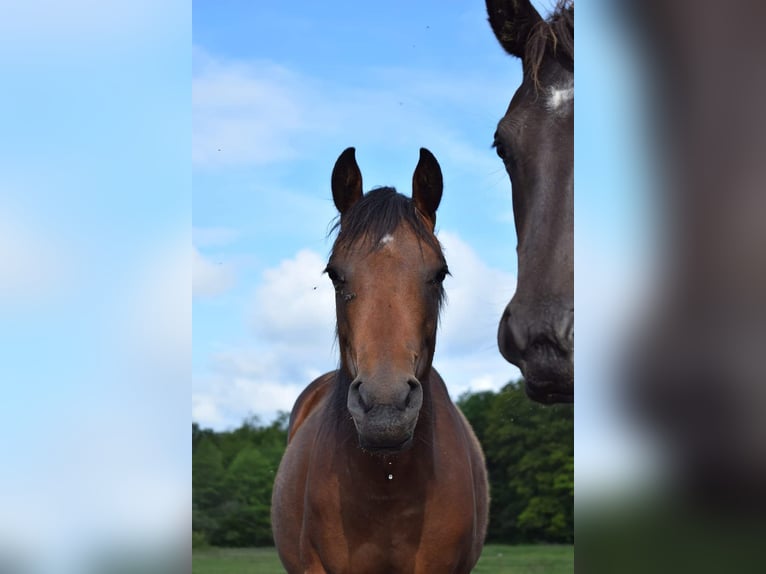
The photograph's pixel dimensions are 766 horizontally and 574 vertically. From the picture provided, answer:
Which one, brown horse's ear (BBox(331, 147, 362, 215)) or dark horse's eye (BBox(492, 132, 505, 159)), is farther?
brown horse's ear (BBox(331, 147, 362, 215))

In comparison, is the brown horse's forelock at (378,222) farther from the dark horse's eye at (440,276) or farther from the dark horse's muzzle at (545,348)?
the dark horse's muzzle at (545,348)

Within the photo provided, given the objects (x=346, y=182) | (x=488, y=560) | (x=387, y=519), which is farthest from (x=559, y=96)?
(x=488, y=560)

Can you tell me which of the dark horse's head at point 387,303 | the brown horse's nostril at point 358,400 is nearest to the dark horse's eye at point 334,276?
the dark horse's head at point 387,303

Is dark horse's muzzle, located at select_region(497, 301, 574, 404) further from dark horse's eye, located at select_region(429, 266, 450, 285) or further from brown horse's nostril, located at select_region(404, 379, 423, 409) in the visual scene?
dark horse's eye, located at select_region(429, 266, 450, 285)

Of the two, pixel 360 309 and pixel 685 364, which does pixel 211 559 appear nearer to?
pixel 360 309

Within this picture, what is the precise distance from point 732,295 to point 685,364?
0.13m

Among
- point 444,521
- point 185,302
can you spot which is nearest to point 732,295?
point 185,302

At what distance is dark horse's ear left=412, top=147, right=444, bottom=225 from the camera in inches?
154

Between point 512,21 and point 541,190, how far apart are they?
968 millimetres

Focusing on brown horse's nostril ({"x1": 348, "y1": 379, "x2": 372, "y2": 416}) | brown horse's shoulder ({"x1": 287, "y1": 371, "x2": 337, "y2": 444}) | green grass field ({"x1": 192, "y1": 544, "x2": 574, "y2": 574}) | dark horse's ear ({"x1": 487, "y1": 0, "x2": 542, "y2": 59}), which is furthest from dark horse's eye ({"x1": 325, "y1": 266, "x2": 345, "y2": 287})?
green grass field ({"x1": 192, "y1": 544, "x2": 574, "y2": 574})

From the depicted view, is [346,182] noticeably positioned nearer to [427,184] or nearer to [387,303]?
[427,184]

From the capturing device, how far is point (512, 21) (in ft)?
10.1

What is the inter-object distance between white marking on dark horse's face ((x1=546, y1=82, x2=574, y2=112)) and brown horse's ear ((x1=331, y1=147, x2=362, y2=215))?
146 cm

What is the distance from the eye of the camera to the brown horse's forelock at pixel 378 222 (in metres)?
3.55
